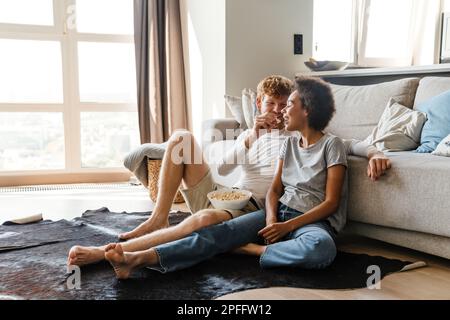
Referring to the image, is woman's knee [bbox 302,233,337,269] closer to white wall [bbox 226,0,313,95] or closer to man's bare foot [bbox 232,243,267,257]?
man's bare foot [bbox 232,243,267,257]

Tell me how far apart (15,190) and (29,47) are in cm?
129

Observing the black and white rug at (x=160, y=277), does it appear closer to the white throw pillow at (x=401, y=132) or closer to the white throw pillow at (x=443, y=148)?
the white throw pillow at (x=443, y=148)

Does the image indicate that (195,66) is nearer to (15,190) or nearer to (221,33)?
(221,33)

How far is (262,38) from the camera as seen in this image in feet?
12.0

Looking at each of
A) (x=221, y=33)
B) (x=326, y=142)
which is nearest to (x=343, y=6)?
(x=221, y=33)

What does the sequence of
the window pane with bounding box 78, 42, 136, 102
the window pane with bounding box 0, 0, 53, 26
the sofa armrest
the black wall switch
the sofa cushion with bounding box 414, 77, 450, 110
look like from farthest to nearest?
the window pane with bounding box 78, 42, 136, 102, the window pane with bounding box 0, 0, 53, 26, the black wall switch, the sofa armrest, the sofa cushion with bounding box 414, 77, 450, 110

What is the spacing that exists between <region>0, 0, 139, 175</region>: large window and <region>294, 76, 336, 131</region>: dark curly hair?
2747 millimetres

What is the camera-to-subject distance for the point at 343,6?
4289 millimetres

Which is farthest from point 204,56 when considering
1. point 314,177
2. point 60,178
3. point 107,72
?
point 314,177

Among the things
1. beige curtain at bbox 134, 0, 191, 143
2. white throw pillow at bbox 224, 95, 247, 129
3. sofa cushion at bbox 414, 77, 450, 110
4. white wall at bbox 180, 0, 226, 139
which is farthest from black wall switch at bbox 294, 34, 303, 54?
sofa cushion at bbox 414, 77, 450, 110

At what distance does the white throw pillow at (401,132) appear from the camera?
8.09 ft

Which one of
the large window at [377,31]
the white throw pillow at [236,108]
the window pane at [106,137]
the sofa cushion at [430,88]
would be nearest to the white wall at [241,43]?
the white throw pillow at [236,108]

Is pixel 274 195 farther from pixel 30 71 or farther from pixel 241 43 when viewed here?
pixel 30 71

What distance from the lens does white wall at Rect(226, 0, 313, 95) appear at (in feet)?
11.6
